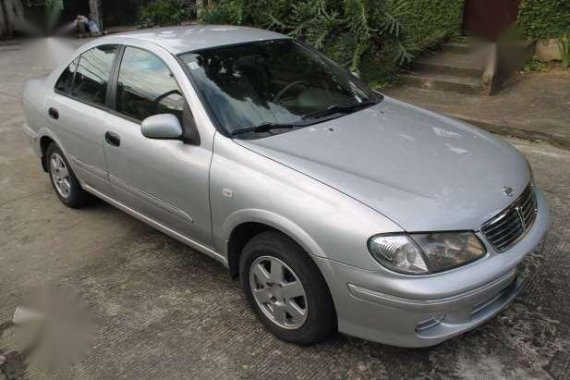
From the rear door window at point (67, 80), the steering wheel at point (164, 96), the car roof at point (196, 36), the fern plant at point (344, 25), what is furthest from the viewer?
the fern plant at point (344, 25)

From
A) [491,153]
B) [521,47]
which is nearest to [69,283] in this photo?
[491,153]

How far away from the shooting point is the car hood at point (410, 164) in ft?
8.13

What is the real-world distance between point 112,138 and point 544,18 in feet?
22.5

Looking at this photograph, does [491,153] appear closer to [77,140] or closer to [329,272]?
[329,272]

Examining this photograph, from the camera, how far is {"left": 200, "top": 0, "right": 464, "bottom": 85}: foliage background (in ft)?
24.4

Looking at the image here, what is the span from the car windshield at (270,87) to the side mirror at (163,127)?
0.75ft

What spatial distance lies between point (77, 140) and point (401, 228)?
270cm

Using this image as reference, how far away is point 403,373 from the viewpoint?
2676 mm

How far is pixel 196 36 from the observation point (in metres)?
3.74

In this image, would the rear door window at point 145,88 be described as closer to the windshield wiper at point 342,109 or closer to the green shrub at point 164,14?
the windshield wiper at point 342,109

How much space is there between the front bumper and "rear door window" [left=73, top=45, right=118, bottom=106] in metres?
2.24

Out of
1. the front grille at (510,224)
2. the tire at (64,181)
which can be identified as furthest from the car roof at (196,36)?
the front grille at (510,224)

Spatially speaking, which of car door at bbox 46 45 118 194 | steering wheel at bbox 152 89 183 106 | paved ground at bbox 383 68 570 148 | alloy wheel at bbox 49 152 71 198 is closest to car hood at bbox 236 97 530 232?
steering wheel at bbox 152 89 183 106

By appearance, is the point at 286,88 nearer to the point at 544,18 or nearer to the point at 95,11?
the point at 544,18
